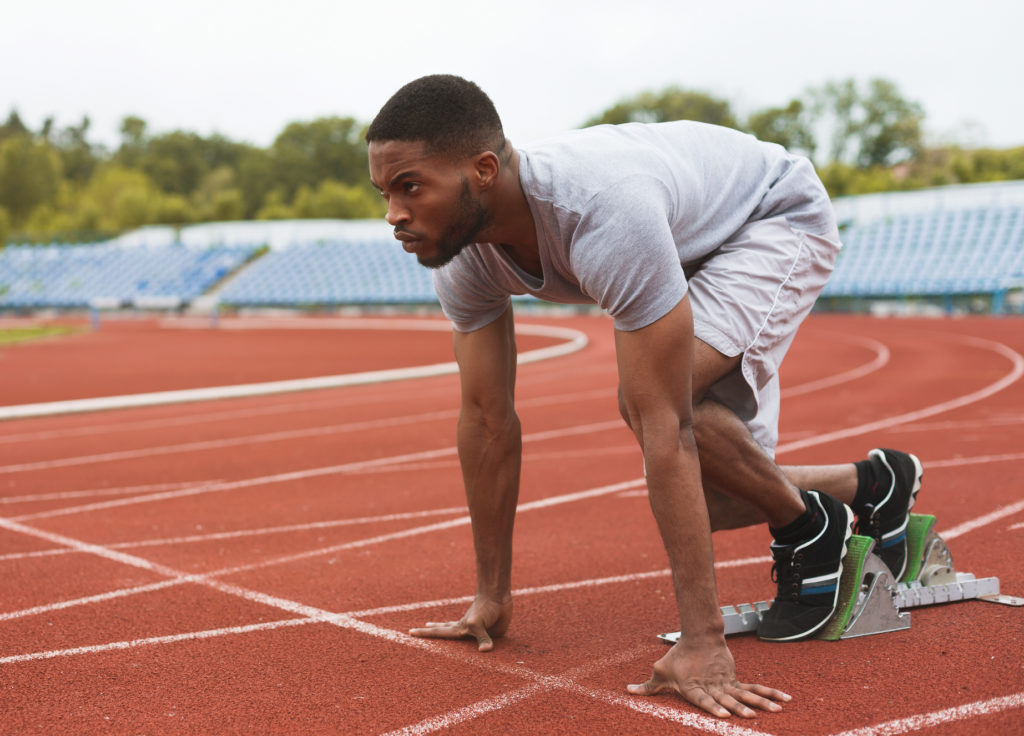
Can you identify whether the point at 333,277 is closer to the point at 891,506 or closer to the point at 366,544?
the point at 366,544

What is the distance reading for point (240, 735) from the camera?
2686 mm

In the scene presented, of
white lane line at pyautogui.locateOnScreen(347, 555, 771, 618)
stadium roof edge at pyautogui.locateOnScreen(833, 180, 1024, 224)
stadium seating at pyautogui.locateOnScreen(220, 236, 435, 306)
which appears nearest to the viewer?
white lane line at pyautogui.locateOnScreen(347, 555, 771, 618)

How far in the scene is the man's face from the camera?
2725 mm

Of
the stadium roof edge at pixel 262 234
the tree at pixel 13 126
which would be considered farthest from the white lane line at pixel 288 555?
the tree at pixel 13 126

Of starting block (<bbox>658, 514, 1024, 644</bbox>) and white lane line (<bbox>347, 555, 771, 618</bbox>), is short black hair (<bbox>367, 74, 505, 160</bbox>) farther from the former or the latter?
white lane line (<bbox>347, 555, 771, 618</bbox>)

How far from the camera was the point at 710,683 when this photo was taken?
2771 millimetres

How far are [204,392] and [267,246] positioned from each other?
39563 mm

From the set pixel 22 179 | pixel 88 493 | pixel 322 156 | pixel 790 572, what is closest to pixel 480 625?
pixel 790 572

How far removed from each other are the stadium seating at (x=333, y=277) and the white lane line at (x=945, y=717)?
39790 millimetres

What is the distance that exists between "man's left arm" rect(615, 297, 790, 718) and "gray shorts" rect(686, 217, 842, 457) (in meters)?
0.30

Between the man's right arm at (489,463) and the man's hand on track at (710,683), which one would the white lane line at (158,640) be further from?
the man's hand on track at (710,683)

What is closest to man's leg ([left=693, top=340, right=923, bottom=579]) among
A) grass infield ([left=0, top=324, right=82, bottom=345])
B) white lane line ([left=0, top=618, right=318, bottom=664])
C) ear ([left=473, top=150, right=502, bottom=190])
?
ear ([left=473, top=150, right=502, bottom=190])

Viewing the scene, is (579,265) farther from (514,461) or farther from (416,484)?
(416,484)

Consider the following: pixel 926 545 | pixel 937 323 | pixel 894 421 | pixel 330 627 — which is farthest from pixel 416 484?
pixel 937 323
